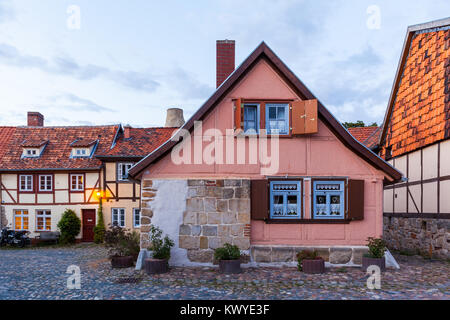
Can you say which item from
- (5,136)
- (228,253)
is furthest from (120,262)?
(5,136)

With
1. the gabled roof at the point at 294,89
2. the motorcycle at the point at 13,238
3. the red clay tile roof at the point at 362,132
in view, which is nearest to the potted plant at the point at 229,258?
the gabled roof at the point at 294,89

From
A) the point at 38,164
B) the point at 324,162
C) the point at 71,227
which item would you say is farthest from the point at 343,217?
the point at 38,164

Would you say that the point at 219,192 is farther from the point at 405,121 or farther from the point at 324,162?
the point at 405,121

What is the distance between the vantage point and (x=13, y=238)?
1905 centimetres

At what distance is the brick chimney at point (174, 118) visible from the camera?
3078 centimetres

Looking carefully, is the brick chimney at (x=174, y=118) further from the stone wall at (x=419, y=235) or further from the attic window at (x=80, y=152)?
the stone wall at (x=419, y=235)

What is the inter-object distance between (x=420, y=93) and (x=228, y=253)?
8.61 meters

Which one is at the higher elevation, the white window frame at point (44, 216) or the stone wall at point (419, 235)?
the stone wall at point (419, 235)

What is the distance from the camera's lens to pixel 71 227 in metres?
20.0

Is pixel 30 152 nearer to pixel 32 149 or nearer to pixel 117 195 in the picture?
pixel 32 149

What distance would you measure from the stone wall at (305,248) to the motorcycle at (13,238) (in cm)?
1475

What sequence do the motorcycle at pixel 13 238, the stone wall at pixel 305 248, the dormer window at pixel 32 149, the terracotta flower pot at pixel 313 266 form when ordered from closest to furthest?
the terracotta flower pot at pixel 313 266, the stone wall at pixel 305 248, the motorcycle at pixel 13 238, the dormer window at pixel 32 149

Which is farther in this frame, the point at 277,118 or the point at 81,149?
the point at 81,149

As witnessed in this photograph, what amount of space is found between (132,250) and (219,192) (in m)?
3.26
